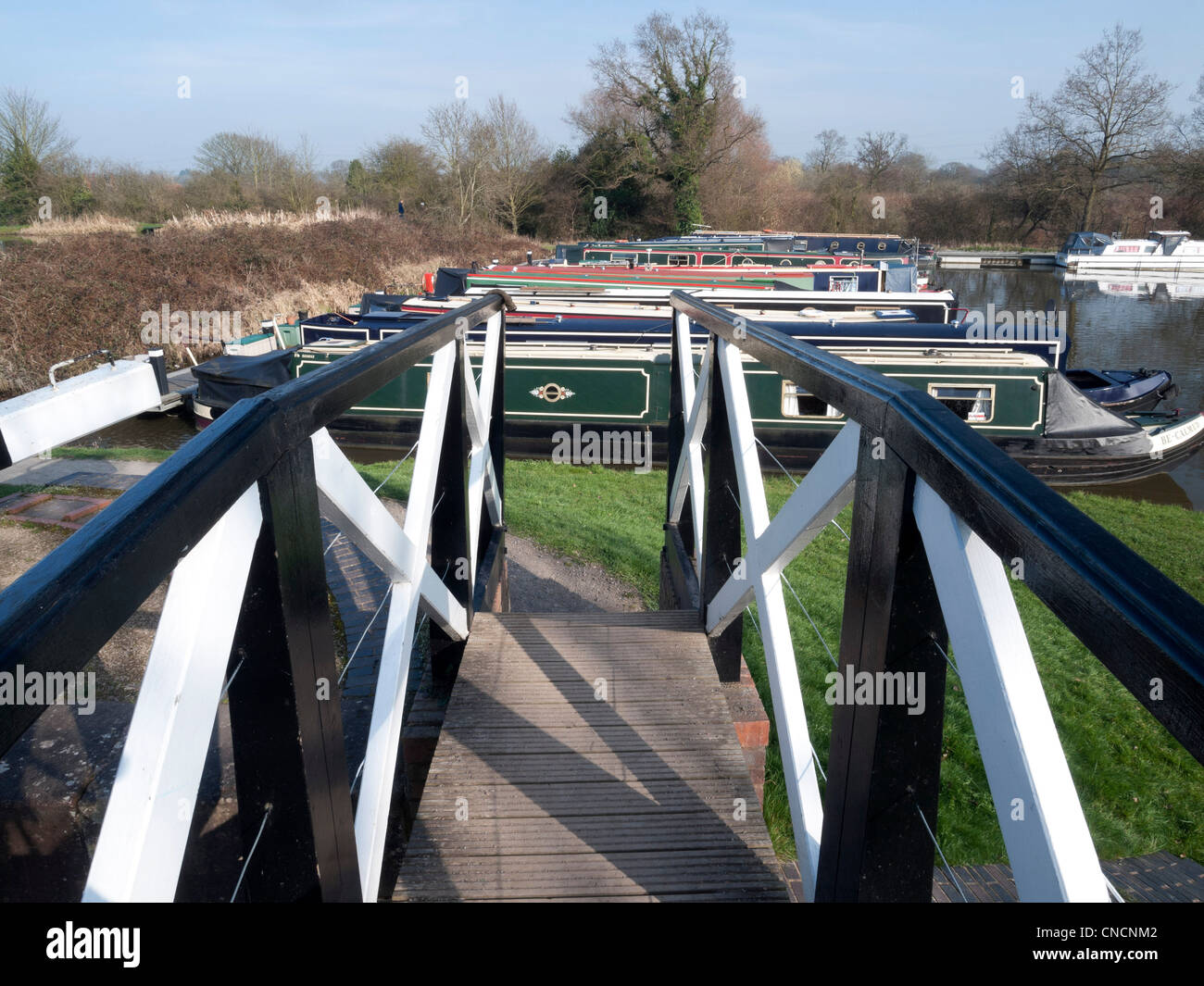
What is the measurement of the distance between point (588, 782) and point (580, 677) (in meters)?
0.58

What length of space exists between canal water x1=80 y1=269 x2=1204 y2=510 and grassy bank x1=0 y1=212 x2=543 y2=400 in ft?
9.51

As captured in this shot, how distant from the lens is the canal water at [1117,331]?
38.9 ft

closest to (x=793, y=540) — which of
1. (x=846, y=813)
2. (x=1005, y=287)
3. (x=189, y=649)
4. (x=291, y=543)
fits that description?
(x=846, y=813)

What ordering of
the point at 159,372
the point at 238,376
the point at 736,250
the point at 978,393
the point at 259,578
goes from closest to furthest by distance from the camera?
the point at 259,578 → the point at 159,372 → the point at 978,393 → the point at 238,376 → the point at 736,250

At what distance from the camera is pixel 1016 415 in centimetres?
1047

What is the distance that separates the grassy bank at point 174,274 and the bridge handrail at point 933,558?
14821 mm

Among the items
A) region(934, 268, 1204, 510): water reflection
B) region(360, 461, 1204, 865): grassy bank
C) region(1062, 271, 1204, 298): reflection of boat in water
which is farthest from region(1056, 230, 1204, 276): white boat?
region(360, 461, 1204, 865): grassy bank

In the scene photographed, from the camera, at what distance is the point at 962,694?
390cm

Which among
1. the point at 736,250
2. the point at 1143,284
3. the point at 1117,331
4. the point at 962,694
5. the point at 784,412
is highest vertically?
the point at 736,250

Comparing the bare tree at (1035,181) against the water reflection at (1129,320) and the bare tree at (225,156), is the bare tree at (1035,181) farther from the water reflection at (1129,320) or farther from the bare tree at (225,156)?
the bare tree at (225,156)

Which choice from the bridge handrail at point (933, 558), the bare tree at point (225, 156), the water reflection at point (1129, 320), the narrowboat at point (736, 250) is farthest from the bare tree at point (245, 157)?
the bridge handrail at point (933, 558)

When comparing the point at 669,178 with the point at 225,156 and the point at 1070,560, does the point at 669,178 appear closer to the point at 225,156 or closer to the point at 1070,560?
the point at 225,156

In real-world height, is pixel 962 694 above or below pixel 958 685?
above

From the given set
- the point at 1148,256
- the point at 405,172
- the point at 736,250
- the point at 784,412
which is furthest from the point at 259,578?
the point at 1148,256
